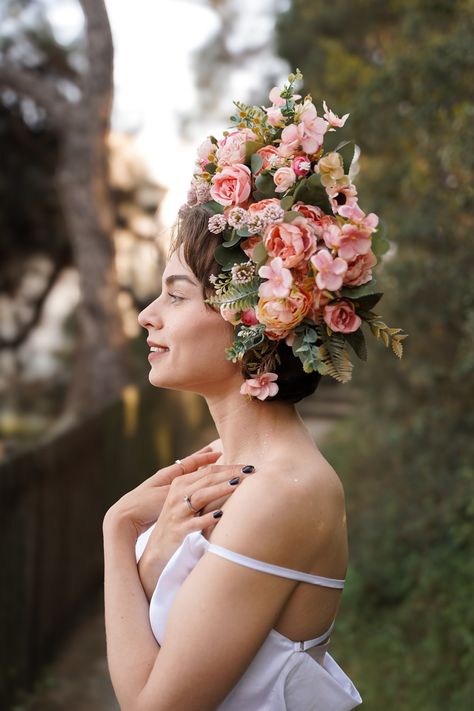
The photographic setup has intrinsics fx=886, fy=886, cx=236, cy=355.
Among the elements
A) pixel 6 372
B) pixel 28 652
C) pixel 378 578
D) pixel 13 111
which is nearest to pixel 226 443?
pixel 28 652

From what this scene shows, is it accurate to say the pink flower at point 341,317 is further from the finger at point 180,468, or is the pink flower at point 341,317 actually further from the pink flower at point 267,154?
the finger at point 180,468

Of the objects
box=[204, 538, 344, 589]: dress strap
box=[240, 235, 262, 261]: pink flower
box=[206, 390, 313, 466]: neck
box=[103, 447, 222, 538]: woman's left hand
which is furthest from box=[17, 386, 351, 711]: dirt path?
box=[240, 235, 262, 261]: pink flower

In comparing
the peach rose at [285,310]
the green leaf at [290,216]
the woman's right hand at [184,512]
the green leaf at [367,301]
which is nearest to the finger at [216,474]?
the woman's right hand at [184,512]

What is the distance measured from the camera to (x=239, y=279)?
85.5 inches

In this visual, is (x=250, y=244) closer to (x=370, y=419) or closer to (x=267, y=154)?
(x=267, y=154)

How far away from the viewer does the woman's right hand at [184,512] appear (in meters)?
2.14

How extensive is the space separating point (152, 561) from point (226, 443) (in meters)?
0.36

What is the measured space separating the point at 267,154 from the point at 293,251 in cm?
34

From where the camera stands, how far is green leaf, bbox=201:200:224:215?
2279 mm

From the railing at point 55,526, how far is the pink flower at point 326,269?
3935mm

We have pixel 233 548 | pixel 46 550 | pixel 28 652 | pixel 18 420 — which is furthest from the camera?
Answer: pixel 18 420

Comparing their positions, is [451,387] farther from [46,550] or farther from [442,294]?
[46,550]

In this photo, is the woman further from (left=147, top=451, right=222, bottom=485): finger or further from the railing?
the railing

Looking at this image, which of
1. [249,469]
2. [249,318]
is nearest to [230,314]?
[249,318]
